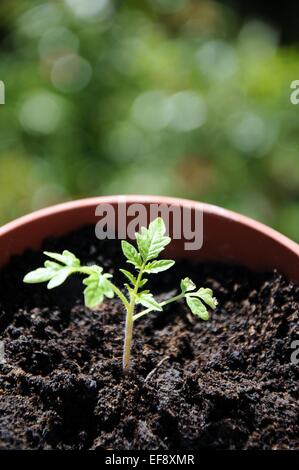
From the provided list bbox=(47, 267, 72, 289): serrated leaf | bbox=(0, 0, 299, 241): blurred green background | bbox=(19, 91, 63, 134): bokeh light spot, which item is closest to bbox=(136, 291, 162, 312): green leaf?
bbox=(47, 267, 72, 289): serrated leaf

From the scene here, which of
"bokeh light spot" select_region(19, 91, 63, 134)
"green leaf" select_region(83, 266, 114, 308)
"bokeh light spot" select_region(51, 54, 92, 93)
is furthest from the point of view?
"bokeh light spot" select_region(51, 54, 92, 93)

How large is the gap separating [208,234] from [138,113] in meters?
1.21

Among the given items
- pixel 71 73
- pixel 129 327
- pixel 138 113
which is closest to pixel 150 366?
pixel 129 327

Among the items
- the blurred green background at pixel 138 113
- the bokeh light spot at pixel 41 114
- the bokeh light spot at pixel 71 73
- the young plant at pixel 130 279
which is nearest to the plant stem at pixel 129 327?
the young plant at pixel 130 279

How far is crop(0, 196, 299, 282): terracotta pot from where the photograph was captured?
128cm

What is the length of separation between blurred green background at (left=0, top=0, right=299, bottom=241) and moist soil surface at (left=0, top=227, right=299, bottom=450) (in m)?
0.94

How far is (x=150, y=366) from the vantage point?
1163mm

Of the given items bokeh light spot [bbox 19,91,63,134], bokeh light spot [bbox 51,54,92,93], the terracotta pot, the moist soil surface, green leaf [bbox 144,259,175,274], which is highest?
bokeh light spot [bbox 51,54,92,93]

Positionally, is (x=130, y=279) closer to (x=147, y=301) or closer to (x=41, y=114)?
(x=147, y=301)

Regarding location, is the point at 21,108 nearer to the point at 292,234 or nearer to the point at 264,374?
the point at 292,234

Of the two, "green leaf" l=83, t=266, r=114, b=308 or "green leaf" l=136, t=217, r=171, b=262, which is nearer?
"green leaf" l=83, t=266, r=114, b=308

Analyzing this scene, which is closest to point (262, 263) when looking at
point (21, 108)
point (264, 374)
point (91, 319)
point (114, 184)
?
point (264, 374)

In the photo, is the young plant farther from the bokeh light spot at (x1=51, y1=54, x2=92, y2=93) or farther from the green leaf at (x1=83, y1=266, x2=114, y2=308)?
the bokeh light spot at (x1=51, y1=54, x2=92, y2=93)

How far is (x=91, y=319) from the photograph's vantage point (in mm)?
1255
